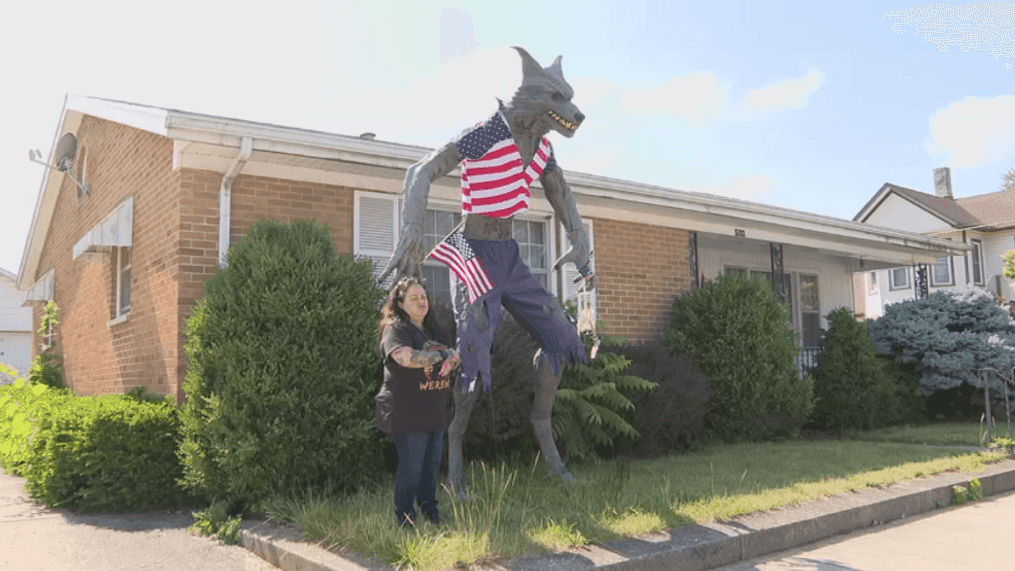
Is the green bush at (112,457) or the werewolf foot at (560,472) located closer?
the werewolf foot at (560,472)

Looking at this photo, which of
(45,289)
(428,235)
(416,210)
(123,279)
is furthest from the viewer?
(45,289)

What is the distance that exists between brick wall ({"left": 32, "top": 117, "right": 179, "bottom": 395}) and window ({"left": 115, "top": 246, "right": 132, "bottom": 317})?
16 centimetres

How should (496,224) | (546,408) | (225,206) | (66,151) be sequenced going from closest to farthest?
1. (496,224)
2. (546,408)
3. (225,206)
4. (66,151)

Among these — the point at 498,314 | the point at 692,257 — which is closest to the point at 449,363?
the point at 498,314

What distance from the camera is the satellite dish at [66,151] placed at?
11008mm

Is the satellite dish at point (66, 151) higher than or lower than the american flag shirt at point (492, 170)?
higher

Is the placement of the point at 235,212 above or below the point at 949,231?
below

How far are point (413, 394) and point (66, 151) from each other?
9.60 metres

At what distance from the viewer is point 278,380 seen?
5180 mm

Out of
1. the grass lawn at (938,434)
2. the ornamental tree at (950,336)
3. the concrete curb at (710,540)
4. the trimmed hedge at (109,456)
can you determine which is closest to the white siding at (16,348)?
the trimmed hedge at (109,456)

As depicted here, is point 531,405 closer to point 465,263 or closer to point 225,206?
point 465,263

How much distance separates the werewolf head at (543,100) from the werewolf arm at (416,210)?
18.2 inches

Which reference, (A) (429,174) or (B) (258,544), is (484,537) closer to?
(B) (258,544)

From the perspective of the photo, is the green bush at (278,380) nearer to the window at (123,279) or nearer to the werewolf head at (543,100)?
the werewolf head at (543,100)
